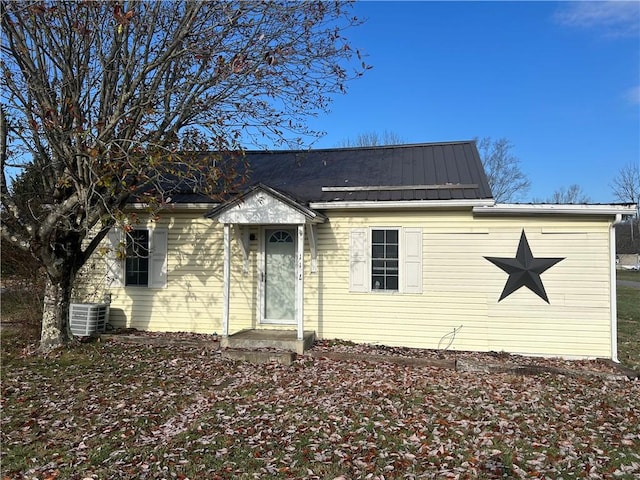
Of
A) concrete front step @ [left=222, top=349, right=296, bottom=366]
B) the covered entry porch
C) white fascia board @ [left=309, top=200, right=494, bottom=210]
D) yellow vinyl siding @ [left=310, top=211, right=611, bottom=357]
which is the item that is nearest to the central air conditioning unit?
the covered entry porch

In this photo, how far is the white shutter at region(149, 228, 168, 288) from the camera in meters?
9.08

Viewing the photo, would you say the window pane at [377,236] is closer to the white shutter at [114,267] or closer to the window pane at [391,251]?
the window pane at [391,251]

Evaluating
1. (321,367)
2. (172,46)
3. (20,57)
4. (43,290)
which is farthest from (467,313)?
(20,57)

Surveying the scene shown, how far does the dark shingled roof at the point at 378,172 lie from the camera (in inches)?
324

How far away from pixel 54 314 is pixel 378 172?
6.85m

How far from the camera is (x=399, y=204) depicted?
26.1 feet

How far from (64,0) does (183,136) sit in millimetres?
2635

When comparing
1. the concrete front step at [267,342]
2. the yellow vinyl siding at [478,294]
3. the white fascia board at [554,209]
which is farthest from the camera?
the yellow vinyl siding at [478,294]

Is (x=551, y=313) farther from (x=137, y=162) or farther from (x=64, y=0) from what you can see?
(x=64, y=0)

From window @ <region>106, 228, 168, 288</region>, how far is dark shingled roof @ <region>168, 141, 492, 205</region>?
101cm

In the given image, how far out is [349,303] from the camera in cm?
840

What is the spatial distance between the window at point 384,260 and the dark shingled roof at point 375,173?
0.76 metres

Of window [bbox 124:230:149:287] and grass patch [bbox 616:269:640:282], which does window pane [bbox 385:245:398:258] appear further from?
grass patch [bbox 616:269:640:282]

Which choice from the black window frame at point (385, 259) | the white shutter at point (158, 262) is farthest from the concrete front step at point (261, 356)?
the white shutter at point (158, 262)
